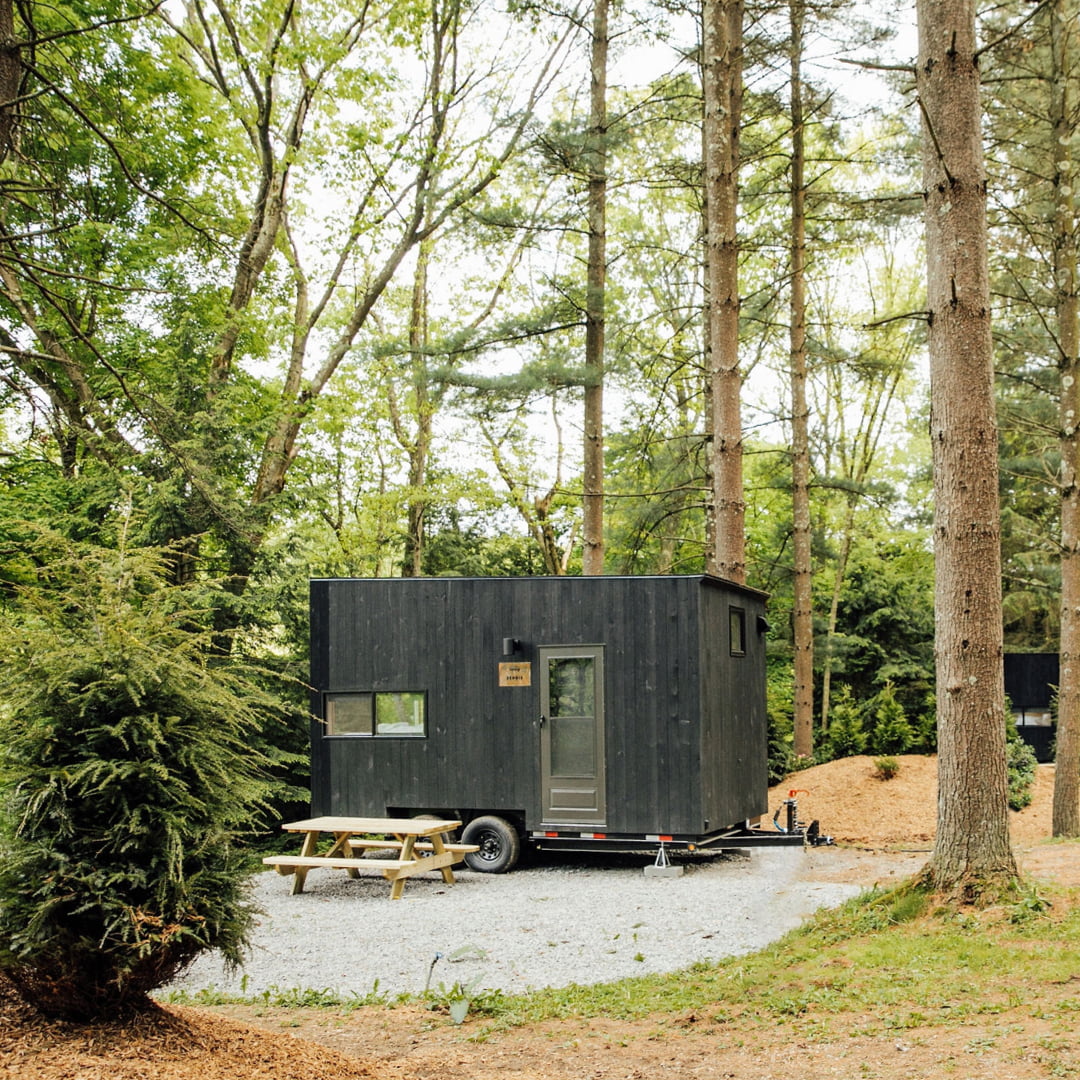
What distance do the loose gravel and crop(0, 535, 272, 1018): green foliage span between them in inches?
34.8

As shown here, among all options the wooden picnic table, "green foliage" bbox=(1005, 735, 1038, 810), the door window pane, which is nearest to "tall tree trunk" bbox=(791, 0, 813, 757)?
"green foliage" bbox=(1005, 735, 1038, 810)

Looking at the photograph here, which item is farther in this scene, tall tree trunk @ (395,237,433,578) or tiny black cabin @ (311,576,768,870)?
tall tree trunk @ (395,237,433,578)

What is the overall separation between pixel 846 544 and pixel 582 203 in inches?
463

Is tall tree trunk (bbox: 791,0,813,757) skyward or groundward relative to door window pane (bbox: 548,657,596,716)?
skyward

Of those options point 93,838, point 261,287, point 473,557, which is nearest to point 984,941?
point 93,838

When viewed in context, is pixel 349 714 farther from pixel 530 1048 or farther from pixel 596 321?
pixel 530 1048

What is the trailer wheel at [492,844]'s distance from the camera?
10391mm

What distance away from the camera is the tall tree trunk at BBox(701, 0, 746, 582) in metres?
11.0

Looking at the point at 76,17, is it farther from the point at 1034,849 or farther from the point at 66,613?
the point at 1034,849

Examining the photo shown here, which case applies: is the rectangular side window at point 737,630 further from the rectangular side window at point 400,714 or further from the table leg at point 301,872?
the table leg at point 301,872

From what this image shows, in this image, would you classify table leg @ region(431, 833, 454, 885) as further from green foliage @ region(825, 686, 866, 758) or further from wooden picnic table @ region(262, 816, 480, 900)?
green foliage @ region(825, 686, 866, 758)

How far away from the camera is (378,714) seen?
11188 millimetres

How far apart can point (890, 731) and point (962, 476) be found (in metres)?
12.0

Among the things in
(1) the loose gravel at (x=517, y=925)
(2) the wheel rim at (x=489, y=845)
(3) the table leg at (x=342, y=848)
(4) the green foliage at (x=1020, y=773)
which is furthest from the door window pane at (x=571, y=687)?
(4) the green foliage at (x=1020, y=773)
